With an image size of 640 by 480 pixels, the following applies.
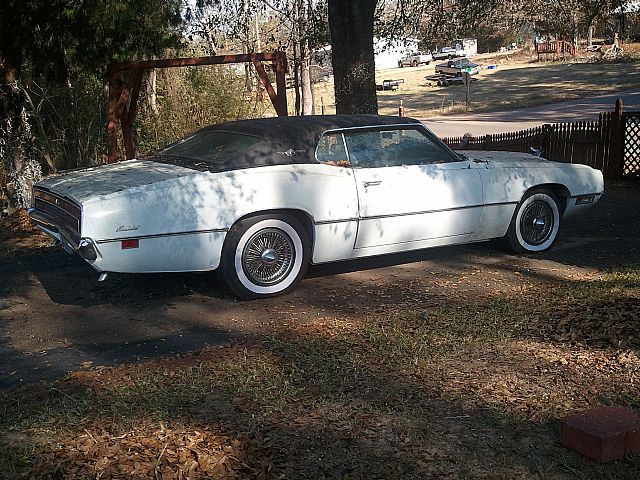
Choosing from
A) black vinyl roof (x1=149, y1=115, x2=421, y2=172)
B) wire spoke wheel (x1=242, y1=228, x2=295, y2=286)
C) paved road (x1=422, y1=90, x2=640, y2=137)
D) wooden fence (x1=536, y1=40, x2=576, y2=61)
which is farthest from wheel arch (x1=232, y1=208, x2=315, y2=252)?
wooden fence (x1=536, y1=40, x2=576, y2=61)

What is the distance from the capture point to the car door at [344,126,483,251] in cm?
654

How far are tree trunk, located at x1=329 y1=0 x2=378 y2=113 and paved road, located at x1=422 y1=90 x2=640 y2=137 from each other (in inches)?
604

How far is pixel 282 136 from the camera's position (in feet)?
21.2

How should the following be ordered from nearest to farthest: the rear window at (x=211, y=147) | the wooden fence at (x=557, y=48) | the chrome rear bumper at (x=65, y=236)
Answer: the chrome rear bumper at (x=65, y=236), the rear window at (x=211, y=147), the wooden fence at (x=557, y=48)

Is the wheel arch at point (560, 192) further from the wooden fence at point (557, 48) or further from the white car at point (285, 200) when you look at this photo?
the wooden fence at point (557, 48)

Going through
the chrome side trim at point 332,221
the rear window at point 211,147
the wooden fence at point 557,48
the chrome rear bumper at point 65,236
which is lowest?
the chrome side trim at point 332,221

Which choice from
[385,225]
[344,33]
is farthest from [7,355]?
[344,33]

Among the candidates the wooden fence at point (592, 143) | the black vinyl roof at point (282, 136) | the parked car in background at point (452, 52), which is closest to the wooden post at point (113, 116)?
the black vinyl roof at point (282, 136)

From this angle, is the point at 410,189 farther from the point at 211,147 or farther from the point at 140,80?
the point at 140,80

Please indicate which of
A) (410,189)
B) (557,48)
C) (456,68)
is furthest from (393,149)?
(557,48)

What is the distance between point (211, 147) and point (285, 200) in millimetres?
944

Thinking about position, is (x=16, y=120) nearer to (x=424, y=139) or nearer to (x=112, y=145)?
(x=112, y=145)

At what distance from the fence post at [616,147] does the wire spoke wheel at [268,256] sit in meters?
8.41

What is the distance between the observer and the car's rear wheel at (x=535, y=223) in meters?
7.50
